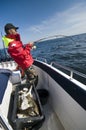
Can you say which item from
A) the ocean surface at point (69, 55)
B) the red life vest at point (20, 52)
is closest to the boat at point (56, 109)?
the red life vest at point (20, 52)

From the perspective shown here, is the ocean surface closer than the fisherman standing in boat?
No

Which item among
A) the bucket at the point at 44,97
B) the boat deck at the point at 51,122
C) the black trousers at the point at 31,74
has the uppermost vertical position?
the black trousers at the point at 31,74

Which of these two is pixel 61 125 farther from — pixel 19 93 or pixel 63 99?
pixel 19 93

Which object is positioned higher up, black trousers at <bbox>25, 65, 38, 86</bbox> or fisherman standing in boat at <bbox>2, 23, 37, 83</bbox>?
fisherman standing in boat at <bbox>2, 23, 37, 83</bbox>

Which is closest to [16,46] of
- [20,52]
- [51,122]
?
[20,52]

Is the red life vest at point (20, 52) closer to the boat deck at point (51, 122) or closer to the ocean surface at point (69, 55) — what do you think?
the ocean surface at point (69, 55)

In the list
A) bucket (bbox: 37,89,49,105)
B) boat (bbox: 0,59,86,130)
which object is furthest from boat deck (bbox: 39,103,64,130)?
bucket (bbox: 37,89,49,105)

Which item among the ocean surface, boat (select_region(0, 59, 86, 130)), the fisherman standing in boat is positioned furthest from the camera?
the ocean surface

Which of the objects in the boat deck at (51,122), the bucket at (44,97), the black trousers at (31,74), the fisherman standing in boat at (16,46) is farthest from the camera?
the black trousers at (31,74)

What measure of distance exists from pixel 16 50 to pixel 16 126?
5.60 ft

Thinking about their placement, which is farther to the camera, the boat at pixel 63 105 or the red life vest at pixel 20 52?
the red life vest at pixel 20 52

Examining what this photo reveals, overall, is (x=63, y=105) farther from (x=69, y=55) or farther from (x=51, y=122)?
(x=69, y=55)

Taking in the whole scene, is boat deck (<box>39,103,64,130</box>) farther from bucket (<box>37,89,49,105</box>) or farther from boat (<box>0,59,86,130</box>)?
bucket (<box>37,89,49,105</box>)

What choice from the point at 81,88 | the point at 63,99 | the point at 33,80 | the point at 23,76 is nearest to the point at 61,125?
the point at 63,99
